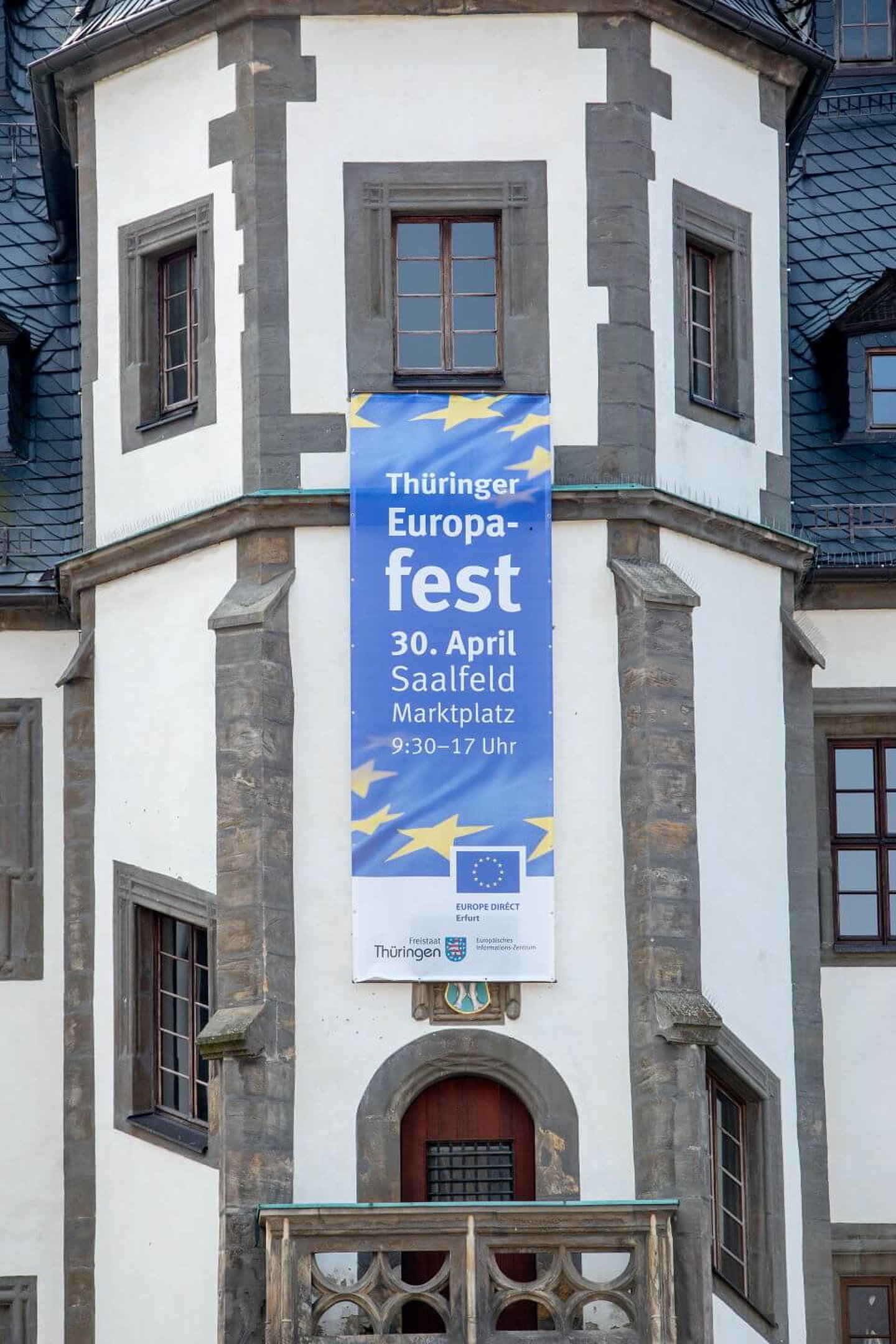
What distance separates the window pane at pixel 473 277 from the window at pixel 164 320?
1.94 m

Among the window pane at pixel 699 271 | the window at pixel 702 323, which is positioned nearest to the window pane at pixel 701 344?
the window at pixel 702 323

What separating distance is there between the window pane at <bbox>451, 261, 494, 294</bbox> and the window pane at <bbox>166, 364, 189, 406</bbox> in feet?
7.70

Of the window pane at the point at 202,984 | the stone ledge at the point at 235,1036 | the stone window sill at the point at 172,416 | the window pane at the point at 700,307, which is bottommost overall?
the stone ledge at the point at 235,1036

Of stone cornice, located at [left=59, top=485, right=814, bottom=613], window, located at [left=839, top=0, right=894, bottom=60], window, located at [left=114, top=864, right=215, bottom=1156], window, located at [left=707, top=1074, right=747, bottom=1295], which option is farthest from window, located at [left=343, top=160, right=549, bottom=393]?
window, located at [left=839, top=0, right=894, bottom=60]

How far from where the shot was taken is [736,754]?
26.5m

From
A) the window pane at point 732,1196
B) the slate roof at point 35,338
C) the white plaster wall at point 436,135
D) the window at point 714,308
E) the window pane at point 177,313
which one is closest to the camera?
the window pane at point 732,1196

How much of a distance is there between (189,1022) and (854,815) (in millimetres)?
5960

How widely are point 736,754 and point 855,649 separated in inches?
104

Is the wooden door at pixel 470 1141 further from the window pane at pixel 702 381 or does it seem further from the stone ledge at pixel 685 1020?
the window pane at pixel 702 381

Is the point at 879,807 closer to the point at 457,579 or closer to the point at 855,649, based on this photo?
the point at 855,649

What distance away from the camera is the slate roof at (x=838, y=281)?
95.1ft

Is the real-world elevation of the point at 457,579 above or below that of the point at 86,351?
Answer: below

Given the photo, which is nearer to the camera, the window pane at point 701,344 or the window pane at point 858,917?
the window pane at point 701,344

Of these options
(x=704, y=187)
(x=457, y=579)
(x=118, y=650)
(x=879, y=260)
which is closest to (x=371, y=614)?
(x=457, y=579)
